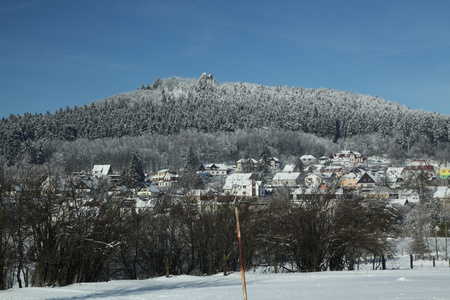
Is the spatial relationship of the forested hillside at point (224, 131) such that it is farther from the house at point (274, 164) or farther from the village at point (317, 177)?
the village at point (317, 177)

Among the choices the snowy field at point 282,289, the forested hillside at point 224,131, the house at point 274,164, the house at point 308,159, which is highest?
the forested hillside at point 224,131

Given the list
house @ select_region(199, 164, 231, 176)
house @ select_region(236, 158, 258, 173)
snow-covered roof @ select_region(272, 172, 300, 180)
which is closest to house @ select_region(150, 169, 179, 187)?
house @ select_region(199, 164, 231, 176)

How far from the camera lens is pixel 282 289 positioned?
541 inches

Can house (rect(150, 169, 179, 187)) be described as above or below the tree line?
above

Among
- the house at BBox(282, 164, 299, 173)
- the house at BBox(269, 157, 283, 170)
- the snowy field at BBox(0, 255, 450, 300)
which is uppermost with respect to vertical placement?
the house at BBox(269, 157, 283, 170)

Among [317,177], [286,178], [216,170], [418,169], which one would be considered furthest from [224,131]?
[317,177]

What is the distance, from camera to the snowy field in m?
11.4

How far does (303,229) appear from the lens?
24250 millimetres

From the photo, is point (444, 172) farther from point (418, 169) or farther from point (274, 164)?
point (274, 164)

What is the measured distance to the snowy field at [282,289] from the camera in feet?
37.4

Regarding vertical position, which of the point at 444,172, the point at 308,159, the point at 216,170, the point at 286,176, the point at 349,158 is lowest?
the point at 286,176

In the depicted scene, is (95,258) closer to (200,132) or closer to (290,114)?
(200,132)

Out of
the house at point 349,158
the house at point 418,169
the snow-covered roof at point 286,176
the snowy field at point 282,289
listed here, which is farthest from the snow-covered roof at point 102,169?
the snowy field at point 282,289

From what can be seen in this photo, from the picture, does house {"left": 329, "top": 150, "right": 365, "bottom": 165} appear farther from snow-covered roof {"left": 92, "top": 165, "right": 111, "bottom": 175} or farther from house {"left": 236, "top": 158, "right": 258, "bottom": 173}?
snow-covered roof {"left": 92, "top": 165, "right": 111, "bottom": 175}
